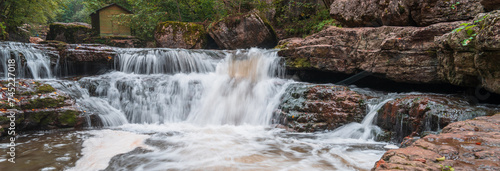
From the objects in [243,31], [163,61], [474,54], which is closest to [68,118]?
[163,61]

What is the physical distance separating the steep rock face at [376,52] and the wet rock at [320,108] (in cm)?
104

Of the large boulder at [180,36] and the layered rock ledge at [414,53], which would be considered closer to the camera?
the layered rock ledge at [414,53]

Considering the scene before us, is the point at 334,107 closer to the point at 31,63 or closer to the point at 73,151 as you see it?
the point at 73,151

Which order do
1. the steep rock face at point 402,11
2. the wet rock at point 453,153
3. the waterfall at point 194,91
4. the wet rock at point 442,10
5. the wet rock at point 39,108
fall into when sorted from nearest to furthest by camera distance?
the wet rock at point 453,153, the wet rock at point 442,10, the steep rock face at point 402,11, the wet rock at point 39,108, the waterfall at point 194,91

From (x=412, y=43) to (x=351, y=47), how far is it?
5.62ft

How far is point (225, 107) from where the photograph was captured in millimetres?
7758

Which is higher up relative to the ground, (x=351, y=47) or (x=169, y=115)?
(x=351, y=47)

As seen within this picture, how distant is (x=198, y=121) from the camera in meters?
7.45

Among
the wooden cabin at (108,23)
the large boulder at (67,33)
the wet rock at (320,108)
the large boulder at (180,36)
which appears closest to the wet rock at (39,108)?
the wet rock at (320,108)

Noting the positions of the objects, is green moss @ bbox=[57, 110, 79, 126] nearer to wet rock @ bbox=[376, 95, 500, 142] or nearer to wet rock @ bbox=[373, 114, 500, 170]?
wet rock @ bbox=[373, 114, 500, 170]

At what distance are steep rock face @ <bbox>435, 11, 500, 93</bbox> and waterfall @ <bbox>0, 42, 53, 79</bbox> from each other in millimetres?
10739

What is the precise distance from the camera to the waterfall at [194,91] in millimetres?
7484

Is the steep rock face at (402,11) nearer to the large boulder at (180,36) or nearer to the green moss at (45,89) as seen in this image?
the large boulder at (180,36)

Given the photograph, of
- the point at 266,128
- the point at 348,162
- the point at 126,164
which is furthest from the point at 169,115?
the point at 348,162
